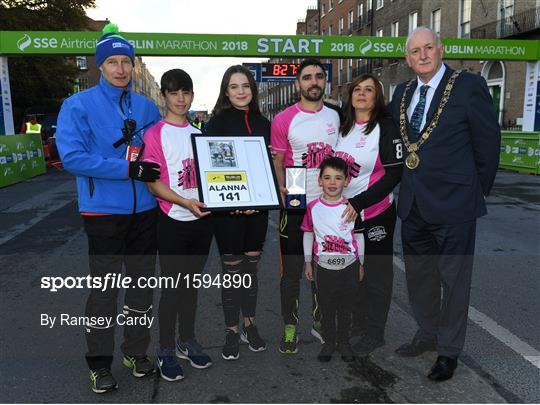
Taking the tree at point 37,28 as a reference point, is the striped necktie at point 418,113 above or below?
below

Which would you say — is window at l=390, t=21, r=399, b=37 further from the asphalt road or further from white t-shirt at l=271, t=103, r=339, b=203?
white t-shirt at l=271, t=103, r=339, b=203

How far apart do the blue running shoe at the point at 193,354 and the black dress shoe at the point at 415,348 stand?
4.42ft

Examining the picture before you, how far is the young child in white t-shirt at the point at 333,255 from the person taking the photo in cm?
311

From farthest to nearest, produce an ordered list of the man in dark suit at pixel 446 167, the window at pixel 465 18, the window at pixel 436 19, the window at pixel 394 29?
the window at pixel 394 29, the window at pixel 436 19, the window at pixel 465 18, the man in dark suit at pixel 446 167

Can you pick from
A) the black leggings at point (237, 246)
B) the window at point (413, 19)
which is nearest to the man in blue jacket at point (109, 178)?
the black leggings at point (237, 246)

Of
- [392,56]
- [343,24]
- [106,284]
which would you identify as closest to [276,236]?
[106,284]

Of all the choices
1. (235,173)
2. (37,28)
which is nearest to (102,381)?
(235,173)

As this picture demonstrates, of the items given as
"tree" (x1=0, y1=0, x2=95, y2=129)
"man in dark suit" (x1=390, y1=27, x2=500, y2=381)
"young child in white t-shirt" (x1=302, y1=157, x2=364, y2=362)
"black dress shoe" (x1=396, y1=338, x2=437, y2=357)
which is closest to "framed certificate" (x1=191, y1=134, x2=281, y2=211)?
"young child in white t-shirt" (x1=302, y1=157, x2=364, y2=362)

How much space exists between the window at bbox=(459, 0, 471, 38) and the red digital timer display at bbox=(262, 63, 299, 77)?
407 inches

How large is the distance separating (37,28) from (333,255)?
3027 cm

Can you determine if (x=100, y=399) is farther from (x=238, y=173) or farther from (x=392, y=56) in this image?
(x=392, y=56)

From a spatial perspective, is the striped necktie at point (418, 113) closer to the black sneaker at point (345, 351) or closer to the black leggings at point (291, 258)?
the black leggings at point (291, 258)

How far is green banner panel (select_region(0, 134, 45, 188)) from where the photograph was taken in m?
12.7

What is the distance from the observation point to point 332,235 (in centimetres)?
313
